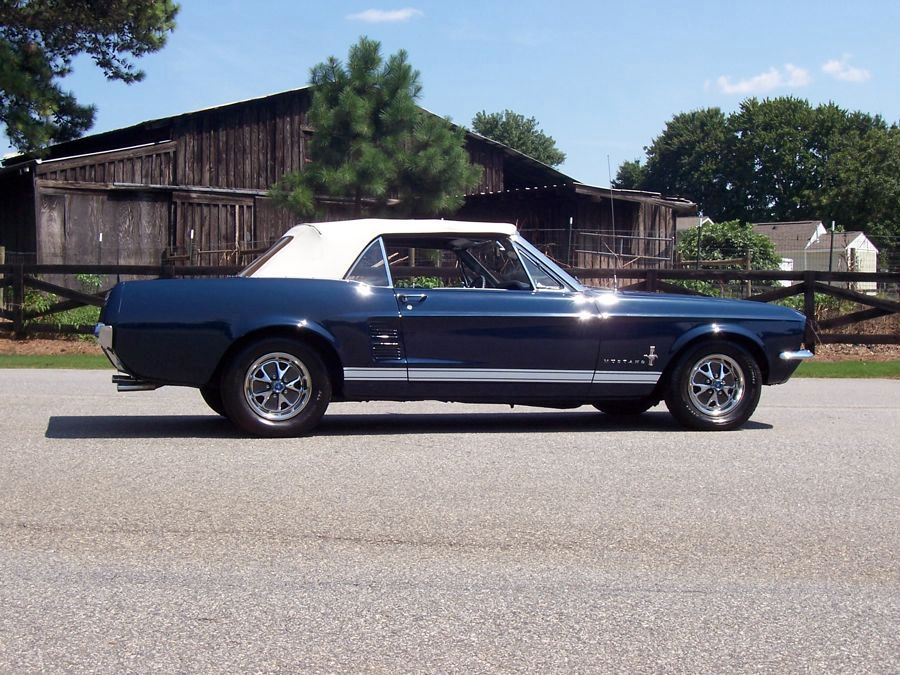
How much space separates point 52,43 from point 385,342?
20.2 m

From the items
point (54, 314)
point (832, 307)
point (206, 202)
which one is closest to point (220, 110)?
point (206, 202)

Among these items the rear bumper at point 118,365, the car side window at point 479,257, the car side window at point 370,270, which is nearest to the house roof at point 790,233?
the car side window at point 479,257

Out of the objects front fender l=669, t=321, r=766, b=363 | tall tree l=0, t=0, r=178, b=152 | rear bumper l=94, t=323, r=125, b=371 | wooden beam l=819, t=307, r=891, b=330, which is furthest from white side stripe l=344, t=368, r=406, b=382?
tall tree l=0, t=0, r=178, b=152

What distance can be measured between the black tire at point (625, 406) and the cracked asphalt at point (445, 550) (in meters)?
0.65

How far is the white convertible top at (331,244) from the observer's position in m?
8.19

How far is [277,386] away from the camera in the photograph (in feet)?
25.6

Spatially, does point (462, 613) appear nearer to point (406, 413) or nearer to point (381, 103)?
point (406, 413)

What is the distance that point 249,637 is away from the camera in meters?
3.89

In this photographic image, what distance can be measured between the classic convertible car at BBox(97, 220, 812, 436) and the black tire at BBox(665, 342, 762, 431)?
11 millimetres

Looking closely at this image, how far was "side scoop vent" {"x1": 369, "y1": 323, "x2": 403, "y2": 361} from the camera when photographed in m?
7.98

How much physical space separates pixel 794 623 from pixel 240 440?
454cm

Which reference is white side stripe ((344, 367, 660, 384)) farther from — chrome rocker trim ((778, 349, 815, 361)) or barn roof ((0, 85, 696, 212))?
barn roof ((0, 85, 696, 212))

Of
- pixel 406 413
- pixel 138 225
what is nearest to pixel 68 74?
pixel 138 225

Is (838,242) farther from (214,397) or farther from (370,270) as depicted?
(214,397)
